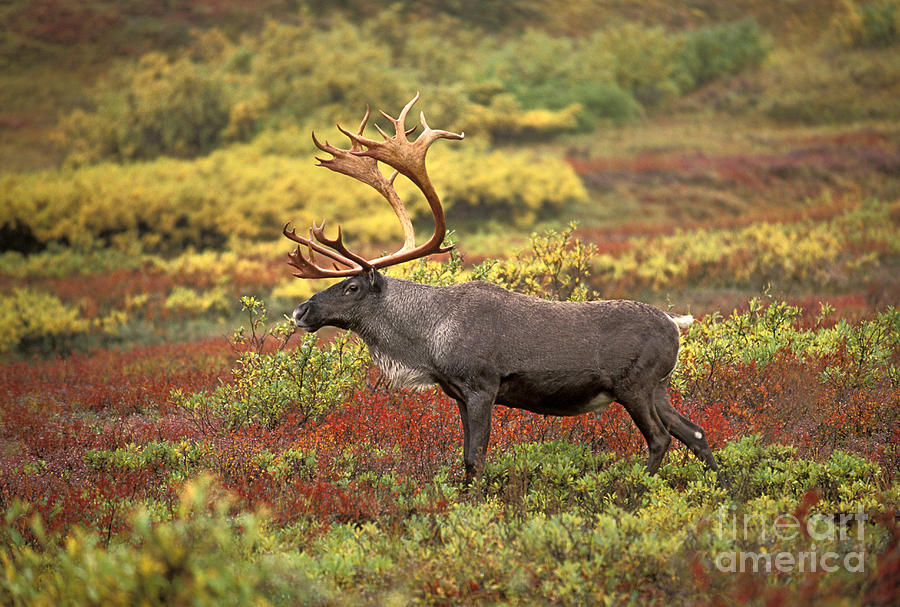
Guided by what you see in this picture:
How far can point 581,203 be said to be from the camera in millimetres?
25328

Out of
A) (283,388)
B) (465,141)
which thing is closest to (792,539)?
(283,388)

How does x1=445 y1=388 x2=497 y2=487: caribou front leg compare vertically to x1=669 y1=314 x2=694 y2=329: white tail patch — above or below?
below

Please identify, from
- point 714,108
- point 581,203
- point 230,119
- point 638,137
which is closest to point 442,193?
point 581,203

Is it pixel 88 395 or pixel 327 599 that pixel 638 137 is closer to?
pixel 88 395

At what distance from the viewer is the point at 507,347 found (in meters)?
6.55

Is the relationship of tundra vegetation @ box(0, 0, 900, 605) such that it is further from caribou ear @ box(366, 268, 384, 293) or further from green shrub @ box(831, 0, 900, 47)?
caribou ear @ box(366, 268, 384, 293)

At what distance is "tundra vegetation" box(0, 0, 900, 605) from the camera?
512 centimetres

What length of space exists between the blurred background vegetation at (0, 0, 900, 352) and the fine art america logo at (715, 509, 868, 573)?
18.6 feet

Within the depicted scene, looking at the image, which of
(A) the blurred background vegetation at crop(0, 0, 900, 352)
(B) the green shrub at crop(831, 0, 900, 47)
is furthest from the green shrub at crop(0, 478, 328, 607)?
(B) the green shrub at crop(831, 0, 900, 47)

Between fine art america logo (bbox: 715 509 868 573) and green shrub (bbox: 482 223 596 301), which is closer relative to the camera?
fine art america logo (bbox: 715 509 868 573)

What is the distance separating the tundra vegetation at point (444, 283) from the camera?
5.12m

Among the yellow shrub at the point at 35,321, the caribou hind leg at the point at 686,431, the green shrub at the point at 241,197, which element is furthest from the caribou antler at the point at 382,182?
the green shrub at the point at 241,197

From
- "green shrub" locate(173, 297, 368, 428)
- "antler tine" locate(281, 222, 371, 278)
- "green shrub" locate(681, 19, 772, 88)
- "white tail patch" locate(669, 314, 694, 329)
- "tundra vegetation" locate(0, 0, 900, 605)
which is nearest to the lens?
"tundra vegetation" locate(0, 0, 900, 605)

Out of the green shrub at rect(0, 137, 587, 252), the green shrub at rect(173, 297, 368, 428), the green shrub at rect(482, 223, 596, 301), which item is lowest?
the green shrub at rect(0, 137, 587, 252)
